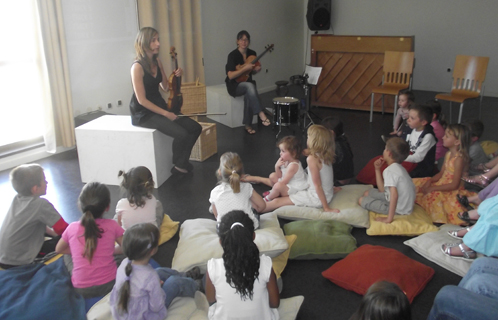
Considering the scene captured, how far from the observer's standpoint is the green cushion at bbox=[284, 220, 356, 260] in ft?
9.19

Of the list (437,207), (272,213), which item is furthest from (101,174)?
(437,207)

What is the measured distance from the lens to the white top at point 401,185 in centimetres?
308

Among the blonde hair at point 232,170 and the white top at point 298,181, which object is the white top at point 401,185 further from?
the blonde hair at point 232,170

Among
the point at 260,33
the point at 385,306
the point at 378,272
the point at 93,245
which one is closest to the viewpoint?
the point at 385,306

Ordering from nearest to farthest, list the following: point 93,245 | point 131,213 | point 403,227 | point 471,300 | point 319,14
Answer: point 471,300 → point 93,245 → point 131,213 → point 403,227 → point 319,14

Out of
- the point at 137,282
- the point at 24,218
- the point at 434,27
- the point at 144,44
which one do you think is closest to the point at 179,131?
the point at 144,44

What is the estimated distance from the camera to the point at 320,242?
283 centimetres

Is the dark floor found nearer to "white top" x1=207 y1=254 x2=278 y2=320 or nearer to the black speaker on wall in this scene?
"white top" x1=207 y1=254 x2=278 y2=320

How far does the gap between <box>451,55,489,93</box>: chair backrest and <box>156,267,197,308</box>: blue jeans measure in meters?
4.76

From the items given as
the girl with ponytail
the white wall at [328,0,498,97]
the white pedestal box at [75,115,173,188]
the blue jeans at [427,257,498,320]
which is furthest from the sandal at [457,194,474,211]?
the white wall at [328,0,498,97]

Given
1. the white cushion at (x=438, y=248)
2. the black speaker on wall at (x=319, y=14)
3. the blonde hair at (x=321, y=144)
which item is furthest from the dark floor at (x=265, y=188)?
the black speaker on wall at (x=319, y=14)

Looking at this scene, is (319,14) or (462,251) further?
(319,14)

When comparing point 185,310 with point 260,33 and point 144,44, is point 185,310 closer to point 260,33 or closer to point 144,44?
point 144,44

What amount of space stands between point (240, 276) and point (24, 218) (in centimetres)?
138
